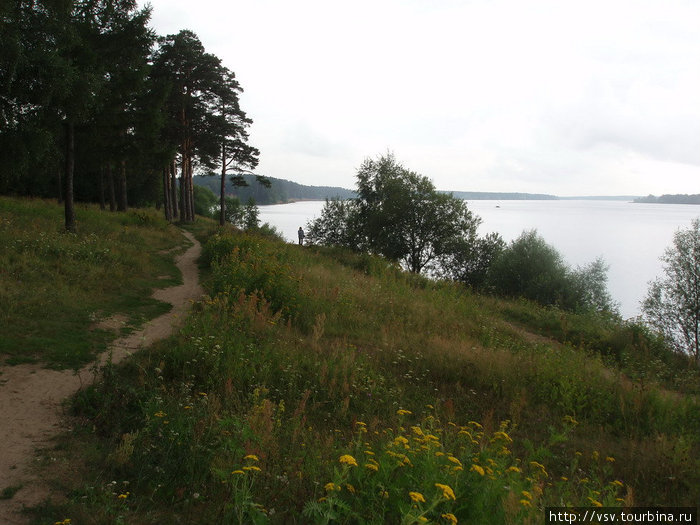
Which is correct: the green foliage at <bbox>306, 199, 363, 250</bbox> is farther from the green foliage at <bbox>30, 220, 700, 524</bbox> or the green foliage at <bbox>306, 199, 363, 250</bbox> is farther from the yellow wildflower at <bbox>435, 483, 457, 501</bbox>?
the yellow wildflower at <bbox>435, 483, 457, 501</bbox>

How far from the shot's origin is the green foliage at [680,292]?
26359 mm

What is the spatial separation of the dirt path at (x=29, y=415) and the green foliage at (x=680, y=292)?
98.6 ft

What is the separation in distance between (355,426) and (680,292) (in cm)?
3018

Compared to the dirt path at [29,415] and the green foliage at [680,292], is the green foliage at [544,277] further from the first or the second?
the dirt path at [29,415]

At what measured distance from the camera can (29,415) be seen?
15.5 feet

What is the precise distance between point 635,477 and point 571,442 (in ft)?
2.64

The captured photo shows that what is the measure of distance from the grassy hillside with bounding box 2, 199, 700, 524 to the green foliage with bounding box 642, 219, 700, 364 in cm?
2023

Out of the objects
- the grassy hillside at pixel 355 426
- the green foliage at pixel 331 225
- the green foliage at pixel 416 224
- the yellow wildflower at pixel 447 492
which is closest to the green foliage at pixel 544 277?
the green foliage at pixel 416 224

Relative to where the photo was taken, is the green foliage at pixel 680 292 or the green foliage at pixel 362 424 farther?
the green foliage at pixel 680 292

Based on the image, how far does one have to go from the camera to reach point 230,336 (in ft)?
23.2

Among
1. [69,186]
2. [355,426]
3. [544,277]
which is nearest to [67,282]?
[69,186]

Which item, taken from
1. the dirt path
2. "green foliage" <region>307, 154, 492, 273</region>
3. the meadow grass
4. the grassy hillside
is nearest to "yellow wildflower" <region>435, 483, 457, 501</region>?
the grassy hillside

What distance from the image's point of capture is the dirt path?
135 inches

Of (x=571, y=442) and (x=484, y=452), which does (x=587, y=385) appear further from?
(x=484, y=452)
